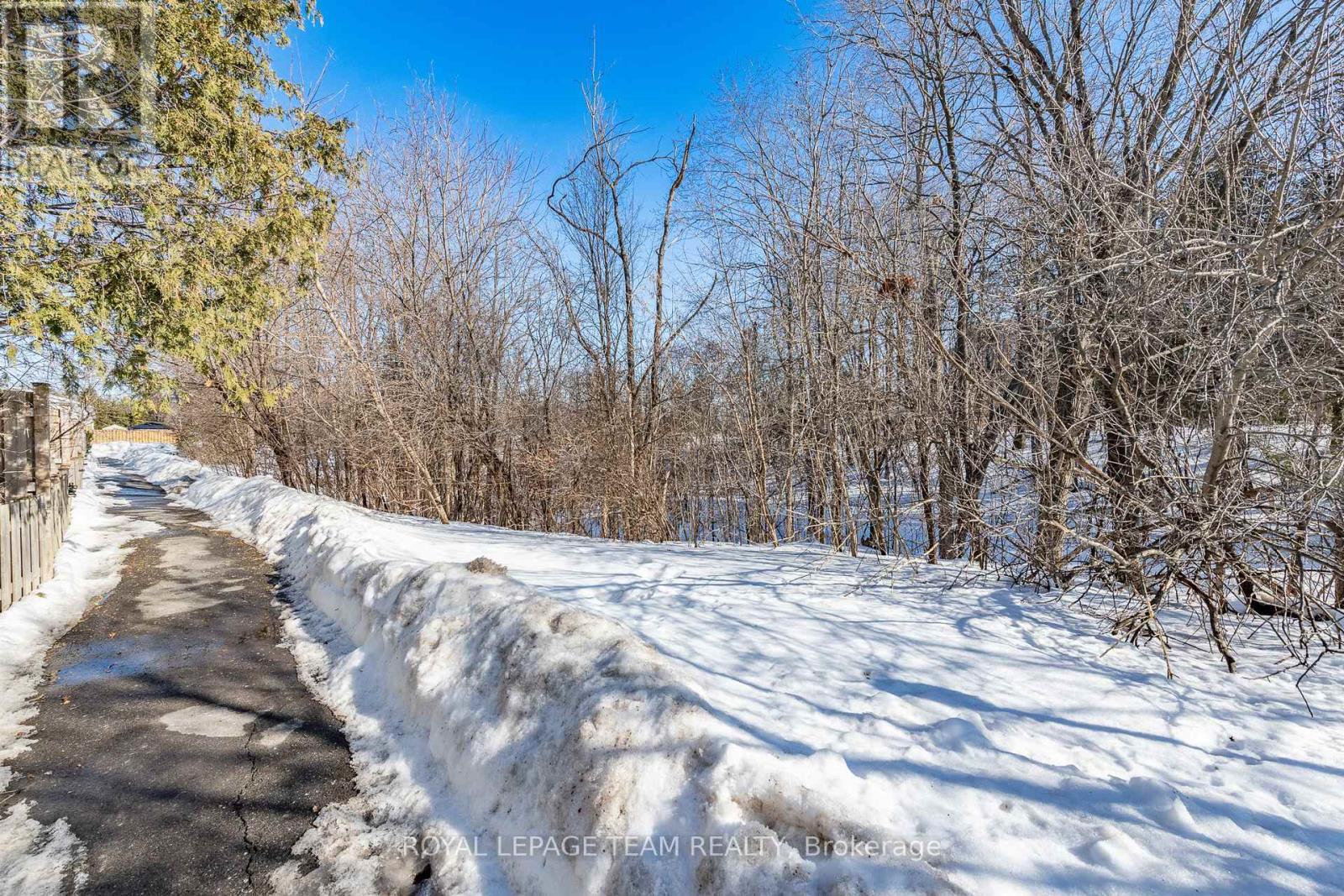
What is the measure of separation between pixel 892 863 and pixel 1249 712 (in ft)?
8.40

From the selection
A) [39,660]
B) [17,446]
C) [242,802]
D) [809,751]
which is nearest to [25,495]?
[17,446]

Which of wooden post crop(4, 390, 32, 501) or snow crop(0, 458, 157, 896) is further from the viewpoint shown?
wooden post crop(4, 390, 32, 501)

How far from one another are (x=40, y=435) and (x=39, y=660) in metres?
3.78

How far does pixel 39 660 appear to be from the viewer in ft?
15.8

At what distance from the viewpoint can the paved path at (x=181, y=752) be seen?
8.59 ft

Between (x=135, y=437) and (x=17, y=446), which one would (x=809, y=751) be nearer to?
(x=17, y=446)

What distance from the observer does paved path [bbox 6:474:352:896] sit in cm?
262

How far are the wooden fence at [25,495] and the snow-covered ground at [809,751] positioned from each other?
358 centimetres

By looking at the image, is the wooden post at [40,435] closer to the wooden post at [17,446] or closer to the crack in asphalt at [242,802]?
the wooden post at [17,446]

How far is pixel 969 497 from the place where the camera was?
16.5 ft

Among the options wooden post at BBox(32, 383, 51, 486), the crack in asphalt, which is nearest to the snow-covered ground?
the crack in asphalt

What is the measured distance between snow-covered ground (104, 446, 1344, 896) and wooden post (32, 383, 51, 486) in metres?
5.04

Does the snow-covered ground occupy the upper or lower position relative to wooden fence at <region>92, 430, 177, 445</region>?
lower

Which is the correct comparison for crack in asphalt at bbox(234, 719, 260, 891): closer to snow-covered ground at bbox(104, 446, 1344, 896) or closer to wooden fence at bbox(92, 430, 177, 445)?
snow-covered ground at bbox(104, 446, 1344, 896)
